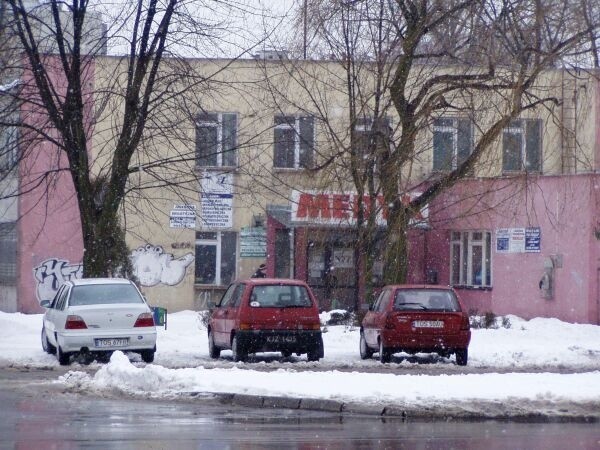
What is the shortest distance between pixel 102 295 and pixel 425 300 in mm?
6175

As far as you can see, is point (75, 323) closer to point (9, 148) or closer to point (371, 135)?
point (9, 148)

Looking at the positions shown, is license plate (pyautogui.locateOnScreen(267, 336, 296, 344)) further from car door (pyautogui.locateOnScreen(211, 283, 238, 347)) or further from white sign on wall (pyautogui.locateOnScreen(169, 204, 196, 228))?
white sign on wall (pyautogui.locateOnScreen(169, 204, 196, 228))

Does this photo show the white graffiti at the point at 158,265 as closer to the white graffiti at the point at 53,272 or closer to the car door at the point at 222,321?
the white graffiti at the point at 53,272

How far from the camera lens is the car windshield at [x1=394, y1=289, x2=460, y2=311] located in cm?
2178

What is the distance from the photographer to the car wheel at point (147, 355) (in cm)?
2150

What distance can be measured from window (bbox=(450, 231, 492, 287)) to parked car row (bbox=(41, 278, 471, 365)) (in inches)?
602

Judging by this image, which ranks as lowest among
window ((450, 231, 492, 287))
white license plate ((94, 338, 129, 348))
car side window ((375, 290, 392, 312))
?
white license plate ((94, 338, 129, 348))

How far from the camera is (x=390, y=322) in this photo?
70.8 ft

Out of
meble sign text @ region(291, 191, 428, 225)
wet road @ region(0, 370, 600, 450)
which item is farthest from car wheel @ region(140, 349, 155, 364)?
meble sign text @ region(291, 191, 428, 225)

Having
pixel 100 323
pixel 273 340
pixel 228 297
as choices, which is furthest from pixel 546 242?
pixel 100 323

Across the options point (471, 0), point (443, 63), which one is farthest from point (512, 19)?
point (443, 63)

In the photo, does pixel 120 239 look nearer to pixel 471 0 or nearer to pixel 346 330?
pixel 346 330

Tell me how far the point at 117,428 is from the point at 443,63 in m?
15.9

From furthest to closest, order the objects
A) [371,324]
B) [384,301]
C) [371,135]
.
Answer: [371,135], [371,324], [384,301]
